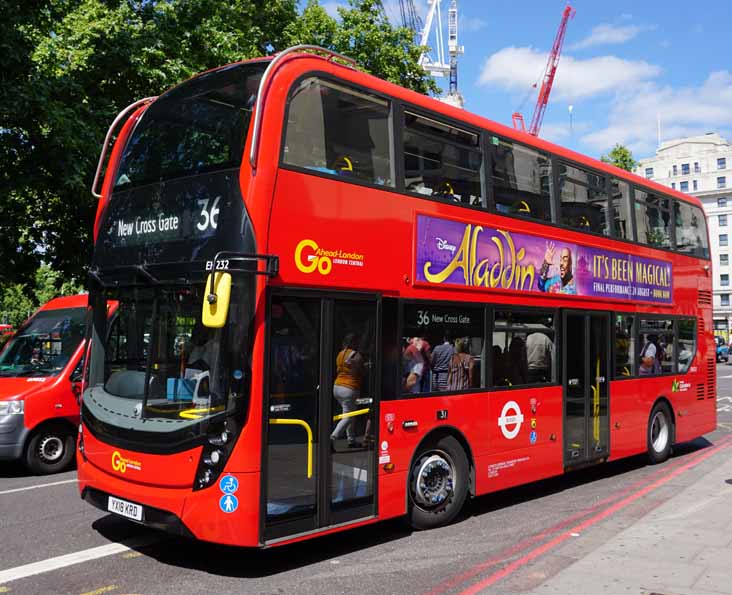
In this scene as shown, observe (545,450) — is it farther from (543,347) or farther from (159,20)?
(159,20)

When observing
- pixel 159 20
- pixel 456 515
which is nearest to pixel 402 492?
pixel 456 515

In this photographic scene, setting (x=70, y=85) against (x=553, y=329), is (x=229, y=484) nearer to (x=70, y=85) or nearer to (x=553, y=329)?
(x=553, y=329)

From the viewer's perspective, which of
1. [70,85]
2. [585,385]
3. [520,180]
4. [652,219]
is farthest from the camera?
[70,85]

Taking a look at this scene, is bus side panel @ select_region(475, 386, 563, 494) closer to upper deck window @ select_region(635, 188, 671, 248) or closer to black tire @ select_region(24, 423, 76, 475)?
upper deck window @ select_region(635, 188, 671, 248)

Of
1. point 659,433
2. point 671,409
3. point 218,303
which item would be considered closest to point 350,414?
point 218,303

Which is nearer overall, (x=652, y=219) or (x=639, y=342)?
(x=639, y=342)

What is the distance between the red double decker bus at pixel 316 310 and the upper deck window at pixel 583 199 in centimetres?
36

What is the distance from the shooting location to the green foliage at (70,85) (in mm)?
13008

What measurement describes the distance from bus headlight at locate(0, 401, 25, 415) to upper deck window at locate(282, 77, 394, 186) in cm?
594

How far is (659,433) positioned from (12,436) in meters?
9.62

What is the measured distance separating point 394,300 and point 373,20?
2168cm

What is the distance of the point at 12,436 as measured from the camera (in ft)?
31.8

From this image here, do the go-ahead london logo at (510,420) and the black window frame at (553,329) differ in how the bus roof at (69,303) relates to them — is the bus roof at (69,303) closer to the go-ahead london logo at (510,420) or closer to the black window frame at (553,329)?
the black window frame at (553,329)

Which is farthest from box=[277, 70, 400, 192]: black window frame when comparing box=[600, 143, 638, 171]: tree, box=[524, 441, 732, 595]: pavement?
box=[600, 143, 638, 171]: tree
